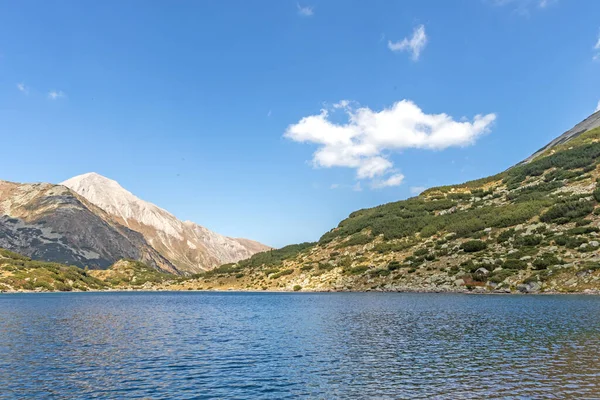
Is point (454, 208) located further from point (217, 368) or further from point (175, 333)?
point (217, 368)

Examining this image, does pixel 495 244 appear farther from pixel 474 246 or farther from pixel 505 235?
pixel 474 246

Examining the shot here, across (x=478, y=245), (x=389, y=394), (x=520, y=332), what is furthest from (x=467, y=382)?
(x=478, y=245)

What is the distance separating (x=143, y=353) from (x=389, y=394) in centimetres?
2498

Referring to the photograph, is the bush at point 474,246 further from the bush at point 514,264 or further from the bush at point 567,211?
the bush at point 567,211

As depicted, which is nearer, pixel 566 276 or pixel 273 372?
pixel 273 372

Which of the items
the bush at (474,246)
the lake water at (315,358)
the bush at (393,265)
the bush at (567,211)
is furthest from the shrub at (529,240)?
the lake water at (315,358)

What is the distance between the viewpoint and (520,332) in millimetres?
46031

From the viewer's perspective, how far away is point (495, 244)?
12912 cm

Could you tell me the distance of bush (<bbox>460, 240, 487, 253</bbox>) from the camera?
130500mm

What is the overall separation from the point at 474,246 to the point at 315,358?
361ft

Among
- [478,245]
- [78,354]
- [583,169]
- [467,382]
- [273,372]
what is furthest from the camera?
[583,169]

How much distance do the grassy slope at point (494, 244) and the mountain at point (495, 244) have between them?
10.5 inches

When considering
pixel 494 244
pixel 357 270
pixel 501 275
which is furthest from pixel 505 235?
pixel 357 270

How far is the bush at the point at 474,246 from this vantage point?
428 feet
